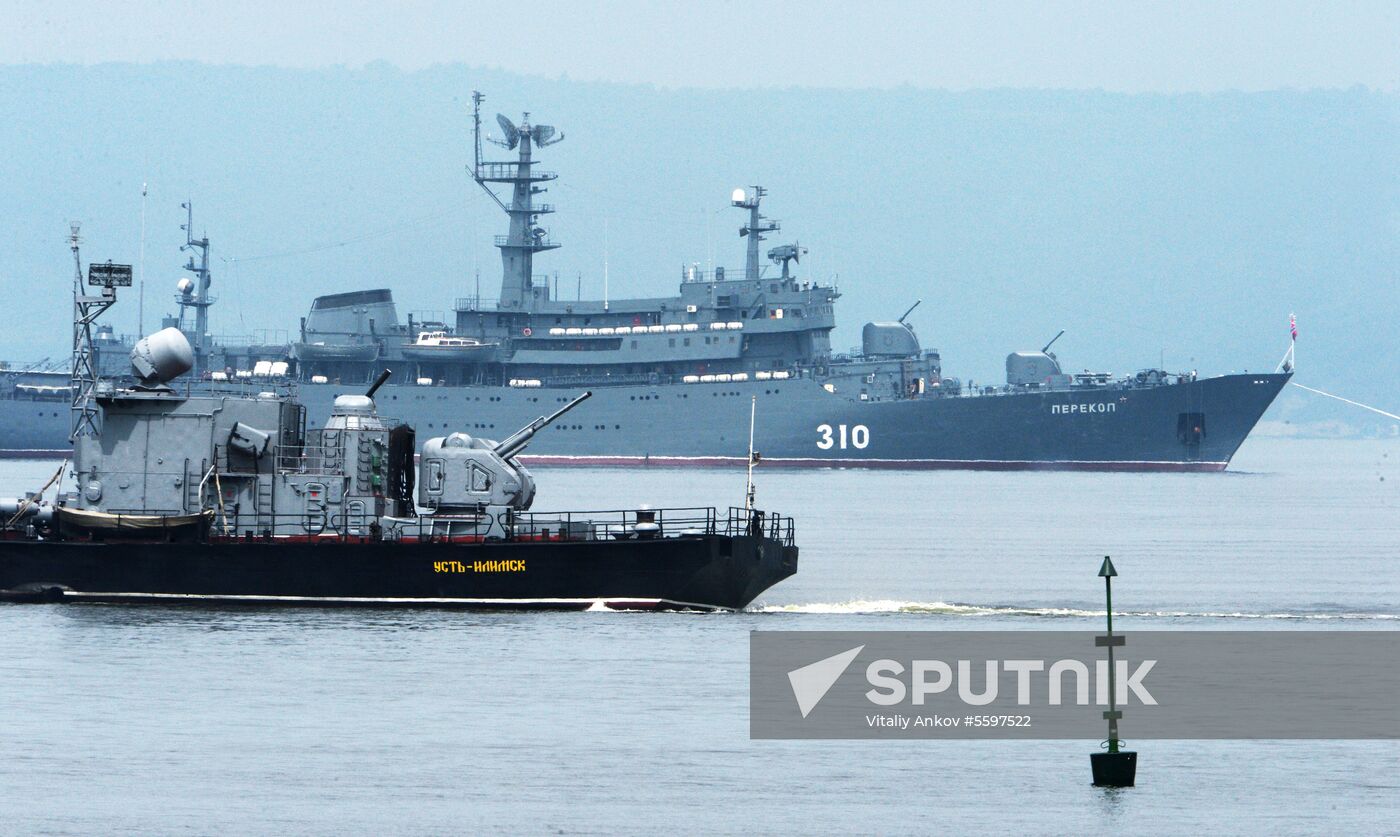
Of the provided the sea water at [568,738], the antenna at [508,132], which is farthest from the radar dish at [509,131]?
the sea water at [568,738]

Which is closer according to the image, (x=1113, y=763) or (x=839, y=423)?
(x=1113, y=763)

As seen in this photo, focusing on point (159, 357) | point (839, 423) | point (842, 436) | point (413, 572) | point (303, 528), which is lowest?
point (413, 572)

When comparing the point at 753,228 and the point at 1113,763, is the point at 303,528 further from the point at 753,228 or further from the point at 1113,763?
the point at 753,228

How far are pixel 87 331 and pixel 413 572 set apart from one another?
8.63 m

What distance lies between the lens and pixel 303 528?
35688 millimetres

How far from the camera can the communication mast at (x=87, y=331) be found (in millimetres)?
36344

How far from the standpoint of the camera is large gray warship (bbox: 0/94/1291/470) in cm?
12212

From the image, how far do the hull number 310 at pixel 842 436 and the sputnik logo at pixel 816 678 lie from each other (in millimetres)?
92090

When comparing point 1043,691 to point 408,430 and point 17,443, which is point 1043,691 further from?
point 17,443

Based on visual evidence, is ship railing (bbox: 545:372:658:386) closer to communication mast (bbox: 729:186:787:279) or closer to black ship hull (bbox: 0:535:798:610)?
communication mast (bbox: 729:186:787:279)

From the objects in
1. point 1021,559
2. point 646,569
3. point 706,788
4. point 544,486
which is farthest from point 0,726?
point 544,486

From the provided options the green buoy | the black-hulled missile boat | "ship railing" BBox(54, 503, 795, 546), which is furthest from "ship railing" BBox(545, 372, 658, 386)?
the green buoy

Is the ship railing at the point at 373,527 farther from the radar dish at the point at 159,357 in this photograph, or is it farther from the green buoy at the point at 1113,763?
the green buoy at the point at 1113,763

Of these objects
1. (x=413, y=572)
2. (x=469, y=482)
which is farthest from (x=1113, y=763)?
(x=469, y=482)
